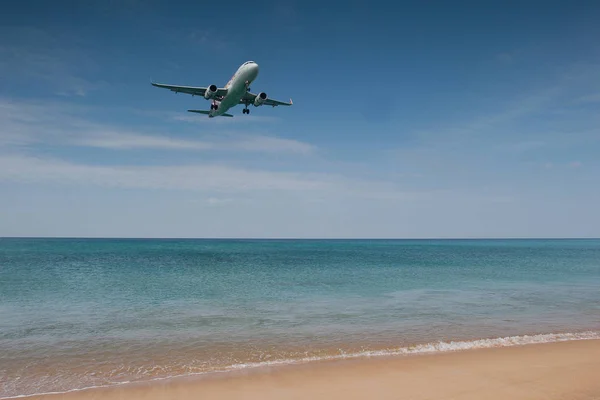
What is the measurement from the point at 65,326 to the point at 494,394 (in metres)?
17.7

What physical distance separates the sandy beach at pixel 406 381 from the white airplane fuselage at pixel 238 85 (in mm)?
23776

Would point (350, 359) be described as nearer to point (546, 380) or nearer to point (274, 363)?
point (274, 363)

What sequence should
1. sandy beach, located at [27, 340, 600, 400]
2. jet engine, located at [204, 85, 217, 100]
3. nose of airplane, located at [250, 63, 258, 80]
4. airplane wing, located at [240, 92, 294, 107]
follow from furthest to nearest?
1. airplane wing, located at [240, 92, 294, 107]
2. jet engine, located at [204, 85, 217, 100]
3. nose of airplane, located at [250, 63, 258, 80]
4. sandy beach, located at [27, 340, 600, 400]

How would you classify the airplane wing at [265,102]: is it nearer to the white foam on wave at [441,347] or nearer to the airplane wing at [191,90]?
the airplane wing at [191,90]

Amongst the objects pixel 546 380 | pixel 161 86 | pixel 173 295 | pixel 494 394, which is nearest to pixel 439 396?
pixel 494 394

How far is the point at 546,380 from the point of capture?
33.6ft

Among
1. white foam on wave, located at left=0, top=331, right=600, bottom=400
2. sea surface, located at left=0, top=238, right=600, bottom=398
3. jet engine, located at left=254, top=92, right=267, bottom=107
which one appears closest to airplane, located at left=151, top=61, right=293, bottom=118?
jet engine, located at left=254, top=92, right=267, bottom=107

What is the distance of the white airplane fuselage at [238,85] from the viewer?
97.6ft

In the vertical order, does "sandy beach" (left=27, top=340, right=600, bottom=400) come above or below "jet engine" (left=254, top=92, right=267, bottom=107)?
below

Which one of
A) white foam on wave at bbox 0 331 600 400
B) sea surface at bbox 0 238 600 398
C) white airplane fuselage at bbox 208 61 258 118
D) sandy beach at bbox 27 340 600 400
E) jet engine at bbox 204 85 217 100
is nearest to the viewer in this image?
sandy beach at bbox 27 340 600 400

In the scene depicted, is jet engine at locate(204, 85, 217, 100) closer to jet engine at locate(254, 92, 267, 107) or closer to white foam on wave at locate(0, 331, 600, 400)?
jet engine at locate(254, 92, 267, 107)

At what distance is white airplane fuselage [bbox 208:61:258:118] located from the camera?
29755mm

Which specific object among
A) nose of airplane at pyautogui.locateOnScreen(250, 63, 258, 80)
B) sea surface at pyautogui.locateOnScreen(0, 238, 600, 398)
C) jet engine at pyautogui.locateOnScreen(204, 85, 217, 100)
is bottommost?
sea surface at pyautogui.locateOnScreen(0, 238, 600, 398)

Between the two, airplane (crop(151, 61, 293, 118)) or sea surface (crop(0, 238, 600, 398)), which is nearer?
sea surface (crop(0, 238, 600, 398))
